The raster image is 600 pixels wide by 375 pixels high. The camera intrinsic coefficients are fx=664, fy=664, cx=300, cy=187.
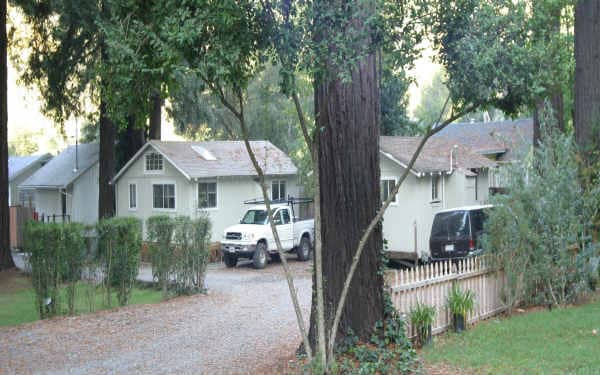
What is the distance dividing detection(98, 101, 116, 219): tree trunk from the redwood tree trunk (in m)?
19.4

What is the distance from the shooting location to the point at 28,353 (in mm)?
10438

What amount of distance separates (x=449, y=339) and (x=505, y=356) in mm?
1390

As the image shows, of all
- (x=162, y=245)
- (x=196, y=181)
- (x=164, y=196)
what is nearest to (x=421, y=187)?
(x=196, y=181)

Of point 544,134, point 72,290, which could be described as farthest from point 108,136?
point 544,134

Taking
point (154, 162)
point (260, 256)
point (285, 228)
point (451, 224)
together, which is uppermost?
point (154, 162)

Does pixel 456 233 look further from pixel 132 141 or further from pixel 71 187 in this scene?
pixel 71 187

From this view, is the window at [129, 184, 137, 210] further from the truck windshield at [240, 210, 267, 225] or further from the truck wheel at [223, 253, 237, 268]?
the truck wheel at [223, 253, 237, 268]

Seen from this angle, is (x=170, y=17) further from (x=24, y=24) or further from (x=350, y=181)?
(x=24, y=24)

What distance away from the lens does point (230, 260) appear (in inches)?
866

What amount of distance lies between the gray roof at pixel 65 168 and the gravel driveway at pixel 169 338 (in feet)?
64.2

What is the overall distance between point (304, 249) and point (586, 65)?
1161 cm

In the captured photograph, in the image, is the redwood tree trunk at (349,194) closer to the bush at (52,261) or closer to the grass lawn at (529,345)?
the grass lawn at (529,345)

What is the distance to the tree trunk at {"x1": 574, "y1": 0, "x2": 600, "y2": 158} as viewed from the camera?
47.4 feet

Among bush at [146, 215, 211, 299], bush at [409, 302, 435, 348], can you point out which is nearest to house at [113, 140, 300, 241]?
bush at [146, 215, 211, 299]
